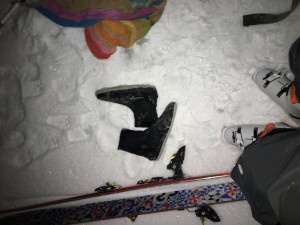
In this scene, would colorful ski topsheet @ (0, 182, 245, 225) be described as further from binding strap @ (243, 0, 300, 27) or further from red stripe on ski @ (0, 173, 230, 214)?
binding strap @ (243, 0, 300, 27)

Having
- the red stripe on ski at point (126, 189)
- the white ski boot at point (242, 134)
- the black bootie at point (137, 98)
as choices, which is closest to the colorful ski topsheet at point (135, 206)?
the red stripe on ski at point (126, 189)

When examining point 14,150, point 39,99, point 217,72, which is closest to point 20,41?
point 39,99

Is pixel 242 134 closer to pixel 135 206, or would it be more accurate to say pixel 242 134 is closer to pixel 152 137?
pixel 152 137

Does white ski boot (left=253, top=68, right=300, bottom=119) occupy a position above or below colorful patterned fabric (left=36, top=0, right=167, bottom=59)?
below

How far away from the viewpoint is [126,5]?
56.4 inches

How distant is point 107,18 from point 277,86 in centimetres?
106

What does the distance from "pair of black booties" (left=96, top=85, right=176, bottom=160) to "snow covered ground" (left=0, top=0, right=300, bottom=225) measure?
3.1 inches

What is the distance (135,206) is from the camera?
4.56 ft

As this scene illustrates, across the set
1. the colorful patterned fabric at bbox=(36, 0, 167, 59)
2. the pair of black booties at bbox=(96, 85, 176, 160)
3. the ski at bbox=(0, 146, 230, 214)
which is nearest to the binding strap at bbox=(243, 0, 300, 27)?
the colorful patterned fabric at bbox=(36, 0, 167, 59)

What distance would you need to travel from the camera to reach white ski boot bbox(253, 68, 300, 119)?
4.34 feet

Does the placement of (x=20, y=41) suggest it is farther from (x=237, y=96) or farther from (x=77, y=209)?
(x=237, y=96)

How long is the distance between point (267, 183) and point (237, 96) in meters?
0.73

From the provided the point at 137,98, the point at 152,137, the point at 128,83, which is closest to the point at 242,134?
the point at 152,137

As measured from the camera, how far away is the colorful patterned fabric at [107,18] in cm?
142
